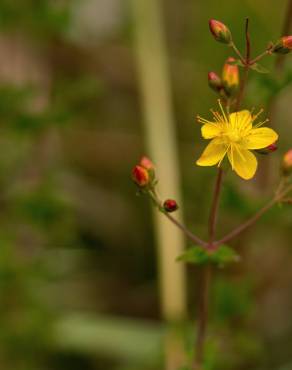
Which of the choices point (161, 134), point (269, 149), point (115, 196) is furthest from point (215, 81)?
point (115, 196)

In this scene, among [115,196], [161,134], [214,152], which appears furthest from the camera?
[115,196]

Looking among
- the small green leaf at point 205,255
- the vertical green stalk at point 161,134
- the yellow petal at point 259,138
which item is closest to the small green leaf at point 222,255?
the small green leaf at point 205,255

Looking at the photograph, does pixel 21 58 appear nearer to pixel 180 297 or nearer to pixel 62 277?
pixel 62 277

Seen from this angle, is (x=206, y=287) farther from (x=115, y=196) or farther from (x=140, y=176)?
(x=115, y=196)

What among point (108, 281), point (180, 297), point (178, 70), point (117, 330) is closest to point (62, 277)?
point (108, 281)

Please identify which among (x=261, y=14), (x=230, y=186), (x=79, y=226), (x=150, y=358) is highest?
(x=261, y=14)

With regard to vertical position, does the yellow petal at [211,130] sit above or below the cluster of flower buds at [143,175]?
above

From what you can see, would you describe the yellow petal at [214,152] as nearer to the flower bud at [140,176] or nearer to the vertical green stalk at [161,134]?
the flower bud at [140,176]
